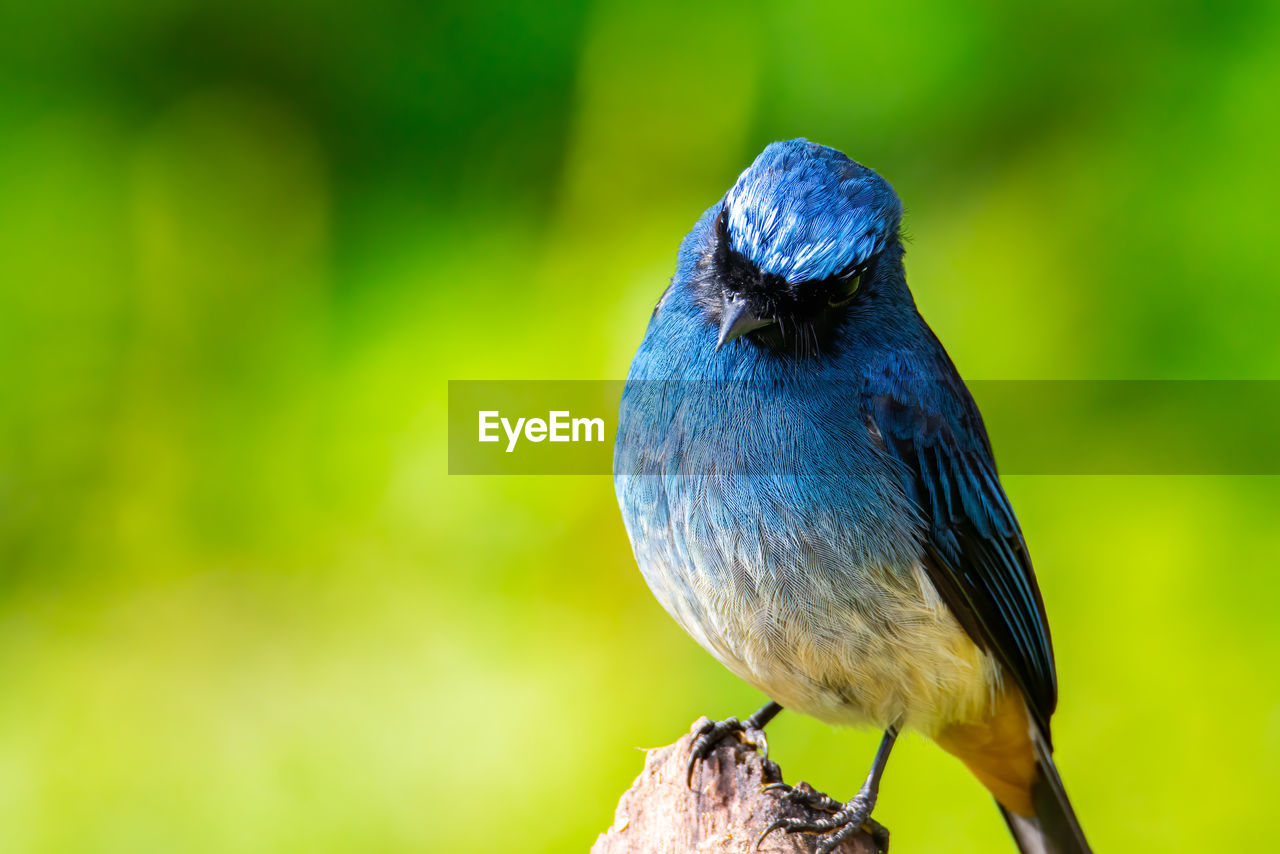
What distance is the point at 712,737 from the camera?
367 cm

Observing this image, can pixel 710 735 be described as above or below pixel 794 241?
below

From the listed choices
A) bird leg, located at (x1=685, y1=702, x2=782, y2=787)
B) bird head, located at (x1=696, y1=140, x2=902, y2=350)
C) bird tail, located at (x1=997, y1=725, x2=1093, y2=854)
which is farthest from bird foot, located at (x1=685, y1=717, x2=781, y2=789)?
bird head, located at (x1=696, y1=140, x2=902, y2=350)

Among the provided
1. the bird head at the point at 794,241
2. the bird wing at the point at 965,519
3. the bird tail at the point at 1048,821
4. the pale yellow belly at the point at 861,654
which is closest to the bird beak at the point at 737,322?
the bird head at the point at 794,241

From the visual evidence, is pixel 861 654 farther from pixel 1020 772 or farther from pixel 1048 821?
pixel 1048 821

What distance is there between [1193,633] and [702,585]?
8.54 feet

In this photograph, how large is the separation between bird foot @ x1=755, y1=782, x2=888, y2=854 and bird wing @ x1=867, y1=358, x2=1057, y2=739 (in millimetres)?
607

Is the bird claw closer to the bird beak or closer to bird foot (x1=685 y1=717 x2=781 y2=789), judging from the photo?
bird foot (x1=685 y1=717 x2=781 y2=789)

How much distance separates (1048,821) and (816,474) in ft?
5.79

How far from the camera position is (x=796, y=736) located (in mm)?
4875

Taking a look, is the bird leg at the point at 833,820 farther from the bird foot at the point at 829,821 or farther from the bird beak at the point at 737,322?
the bird beak at the point at 737,322

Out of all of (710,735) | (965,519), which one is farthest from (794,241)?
(710,735)

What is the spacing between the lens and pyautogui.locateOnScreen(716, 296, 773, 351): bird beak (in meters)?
3.12

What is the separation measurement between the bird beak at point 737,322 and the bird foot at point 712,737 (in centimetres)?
121

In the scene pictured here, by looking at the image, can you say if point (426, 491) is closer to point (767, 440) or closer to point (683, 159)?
point (683, 159)
